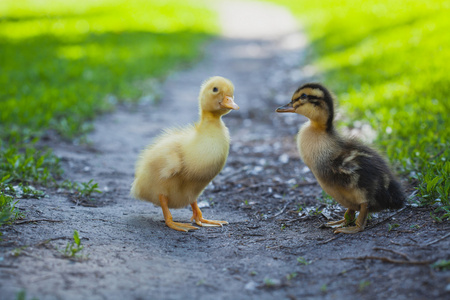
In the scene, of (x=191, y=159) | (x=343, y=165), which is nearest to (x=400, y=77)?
(x=343, y=165)

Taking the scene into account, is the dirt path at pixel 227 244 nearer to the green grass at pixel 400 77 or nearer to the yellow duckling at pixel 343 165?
the yellow duckling at pixel 343 165

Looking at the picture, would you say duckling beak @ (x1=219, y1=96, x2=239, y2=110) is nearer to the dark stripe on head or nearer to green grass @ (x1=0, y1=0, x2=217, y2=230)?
the dark stripe on head

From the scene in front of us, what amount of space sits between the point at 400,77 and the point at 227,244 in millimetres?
5879

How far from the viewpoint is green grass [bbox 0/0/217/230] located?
656 cm

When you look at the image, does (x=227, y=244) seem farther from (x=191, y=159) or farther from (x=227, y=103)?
(x=227, y=103)

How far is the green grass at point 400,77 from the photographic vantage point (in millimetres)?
5316

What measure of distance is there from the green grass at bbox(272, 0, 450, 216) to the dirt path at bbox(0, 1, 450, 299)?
3.20 ft

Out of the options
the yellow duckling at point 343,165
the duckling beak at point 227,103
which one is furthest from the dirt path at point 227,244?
the duckling beak at point 227,103

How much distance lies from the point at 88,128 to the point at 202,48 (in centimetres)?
869

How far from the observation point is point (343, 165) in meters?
4.04

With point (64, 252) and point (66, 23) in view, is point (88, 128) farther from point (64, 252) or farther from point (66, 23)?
point (66, 23)

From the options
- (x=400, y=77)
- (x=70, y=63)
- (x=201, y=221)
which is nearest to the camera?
(x=201, y=221)

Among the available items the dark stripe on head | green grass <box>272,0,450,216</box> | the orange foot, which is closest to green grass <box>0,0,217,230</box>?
the orange foot

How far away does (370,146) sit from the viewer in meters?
4.38
